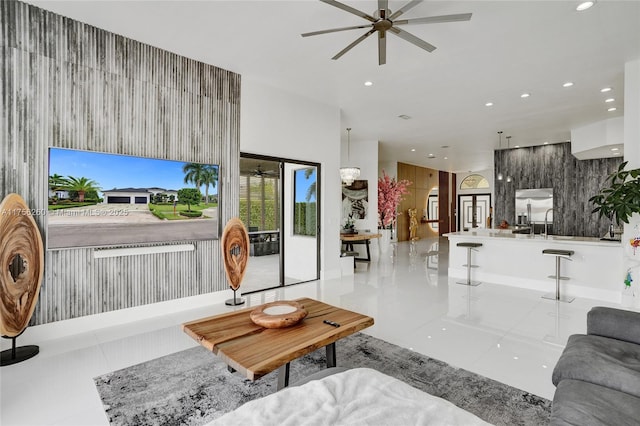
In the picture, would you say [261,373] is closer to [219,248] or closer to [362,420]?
[362,420]

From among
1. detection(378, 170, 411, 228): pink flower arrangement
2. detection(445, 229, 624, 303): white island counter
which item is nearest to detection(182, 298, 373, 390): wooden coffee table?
detection(445, 229, 624, 303): white island counter

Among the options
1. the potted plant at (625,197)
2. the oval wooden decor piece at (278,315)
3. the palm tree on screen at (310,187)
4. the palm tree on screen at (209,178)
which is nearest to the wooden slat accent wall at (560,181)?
the potted plant at (625,197)

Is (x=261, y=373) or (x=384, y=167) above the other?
(x=384, y=167)

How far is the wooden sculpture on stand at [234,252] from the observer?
179 inches

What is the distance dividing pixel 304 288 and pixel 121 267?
2.84 meters

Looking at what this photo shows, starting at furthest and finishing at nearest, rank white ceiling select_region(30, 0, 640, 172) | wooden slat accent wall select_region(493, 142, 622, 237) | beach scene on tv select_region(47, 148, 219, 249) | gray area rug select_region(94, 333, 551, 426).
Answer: wooden slat accent wall select_region(493, 142, 622, 237) < beach scene on tv select_region(47, 148, 219, 249) < white ceiling select_region(30, 0, 640, 172) < gray area rug select_region(94, 333, 551, 426)

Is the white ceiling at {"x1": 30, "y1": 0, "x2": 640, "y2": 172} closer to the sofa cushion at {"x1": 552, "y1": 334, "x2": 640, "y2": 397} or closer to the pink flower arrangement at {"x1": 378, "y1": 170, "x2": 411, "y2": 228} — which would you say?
the pink flower arrangement at {"x1": 378, "y1": 170, "x2": 411, "y2": 228}

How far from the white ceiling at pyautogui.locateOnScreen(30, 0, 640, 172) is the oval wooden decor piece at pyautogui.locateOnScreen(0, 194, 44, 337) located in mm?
2185

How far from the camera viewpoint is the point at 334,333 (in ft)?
7.64

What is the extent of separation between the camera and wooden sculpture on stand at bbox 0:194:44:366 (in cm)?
287

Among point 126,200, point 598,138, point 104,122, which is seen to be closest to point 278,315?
point 126,200

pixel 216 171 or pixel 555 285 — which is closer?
pixel 216 171

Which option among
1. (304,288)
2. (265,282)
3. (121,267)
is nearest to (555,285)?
(304,288)

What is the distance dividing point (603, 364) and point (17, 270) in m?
4.75
